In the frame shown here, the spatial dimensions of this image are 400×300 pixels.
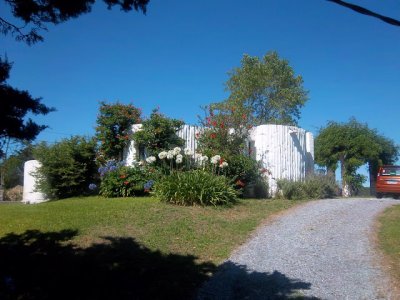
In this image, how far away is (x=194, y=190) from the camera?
11.1m

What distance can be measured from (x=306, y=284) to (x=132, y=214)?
4.83 metres

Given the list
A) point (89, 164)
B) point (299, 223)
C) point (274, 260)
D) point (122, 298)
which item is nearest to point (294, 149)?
point (299, 223)

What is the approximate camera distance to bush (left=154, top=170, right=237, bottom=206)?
1105 cm

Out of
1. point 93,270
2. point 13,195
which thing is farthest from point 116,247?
point 13,195

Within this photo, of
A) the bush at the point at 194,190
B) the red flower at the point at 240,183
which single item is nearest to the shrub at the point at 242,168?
the red flower at the point at 240,183

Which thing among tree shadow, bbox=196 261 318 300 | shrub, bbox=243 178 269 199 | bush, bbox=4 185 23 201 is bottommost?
tree shadow, bbox=196 261 318 300

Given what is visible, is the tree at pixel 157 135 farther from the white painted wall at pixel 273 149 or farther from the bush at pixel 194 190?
the bush at pixel 194 190

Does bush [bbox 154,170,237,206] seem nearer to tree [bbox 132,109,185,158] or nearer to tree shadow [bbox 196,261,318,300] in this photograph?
tree [bbox 132,109,185,158]

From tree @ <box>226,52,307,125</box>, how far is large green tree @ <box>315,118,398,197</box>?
3.52 metres

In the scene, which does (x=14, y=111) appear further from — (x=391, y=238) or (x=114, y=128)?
(x=114, y=128)

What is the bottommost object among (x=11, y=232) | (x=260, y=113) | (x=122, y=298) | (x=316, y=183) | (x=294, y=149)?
(x=122, y=298)

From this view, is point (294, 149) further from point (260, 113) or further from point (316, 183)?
point (260, 113)

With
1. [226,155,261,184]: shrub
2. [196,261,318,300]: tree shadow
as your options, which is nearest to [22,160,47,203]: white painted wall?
[226,155,261,184]: shrub

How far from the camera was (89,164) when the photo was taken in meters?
14.9
